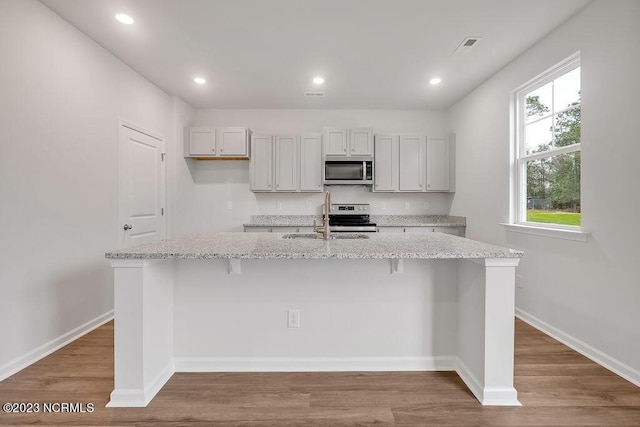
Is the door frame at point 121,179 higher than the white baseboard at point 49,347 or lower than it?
higher

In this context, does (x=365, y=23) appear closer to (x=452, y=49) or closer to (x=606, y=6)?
(x=452, y=49)

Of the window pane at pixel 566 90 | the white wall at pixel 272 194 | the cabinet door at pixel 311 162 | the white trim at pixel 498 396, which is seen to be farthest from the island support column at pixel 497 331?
the white wall at pixel 272 194

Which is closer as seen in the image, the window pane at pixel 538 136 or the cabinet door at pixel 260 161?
the window pane at pixel 538 136

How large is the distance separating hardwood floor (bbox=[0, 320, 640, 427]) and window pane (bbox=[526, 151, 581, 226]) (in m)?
1.22

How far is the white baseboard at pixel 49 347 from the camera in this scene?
2.08 meters

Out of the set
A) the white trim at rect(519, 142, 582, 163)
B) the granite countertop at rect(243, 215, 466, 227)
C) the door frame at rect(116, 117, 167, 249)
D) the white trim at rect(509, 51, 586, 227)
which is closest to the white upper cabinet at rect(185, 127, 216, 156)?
the door frame at rect(116, 117, 167, 249)

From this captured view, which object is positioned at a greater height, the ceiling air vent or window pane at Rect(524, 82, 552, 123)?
the ceiling air vent

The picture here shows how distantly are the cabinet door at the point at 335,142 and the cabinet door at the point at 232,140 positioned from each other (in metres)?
1.18

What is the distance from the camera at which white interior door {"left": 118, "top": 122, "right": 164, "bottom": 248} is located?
3.33m

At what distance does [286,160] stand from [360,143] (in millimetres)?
1126

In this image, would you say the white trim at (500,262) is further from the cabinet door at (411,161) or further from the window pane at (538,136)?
the cabinet door at (411,161)

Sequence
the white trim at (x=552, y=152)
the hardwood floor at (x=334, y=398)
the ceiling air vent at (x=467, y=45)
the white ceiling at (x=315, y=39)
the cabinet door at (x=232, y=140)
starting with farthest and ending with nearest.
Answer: the cabinet door at (x=232, y=140)
the ceiling air vent at (x=467, y=45)
the white trim at (x=552, y=152)
the white ceiling at (x=315, y=39)
the hardwood floor at (x=334, y=398)

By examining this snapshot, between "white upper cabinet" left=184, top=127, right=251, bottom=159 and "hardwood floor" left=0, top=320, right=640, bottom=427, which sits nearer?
"hardwood floor" left=0, top=320, right=640, bottom=427

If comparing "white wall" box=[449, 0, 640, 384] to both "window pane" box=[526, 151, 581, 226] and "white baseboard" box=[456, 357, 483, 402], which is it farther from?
"white baseboard" box=[456, 357, 483, 402]
